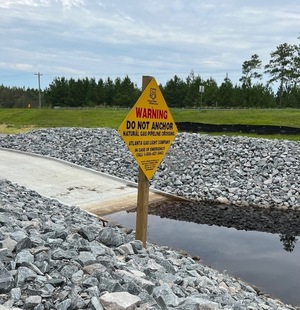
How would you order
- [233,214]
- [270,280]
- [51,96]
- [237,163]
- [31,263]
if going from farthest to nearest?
[51,96] → [237,163] → [233,214] → [270,280] → [31,263]

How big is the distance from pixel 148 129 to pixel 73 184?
6.70 m

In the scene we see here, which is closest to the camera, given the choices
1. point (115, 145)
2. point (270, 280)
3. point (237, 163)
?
point (270, 280)

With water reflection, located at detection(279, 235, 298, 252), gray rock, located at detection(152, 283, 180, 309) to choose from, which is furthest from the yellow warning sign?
water reflection, located at detection(279, 235, 298, 252)

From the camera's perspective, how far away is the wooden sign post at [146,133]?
4707 mm

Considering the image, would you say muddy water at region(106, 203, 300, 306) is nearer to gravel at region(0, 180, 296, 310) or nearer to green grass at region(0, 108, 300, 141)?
gravel at region(0, 180, 296, 310)

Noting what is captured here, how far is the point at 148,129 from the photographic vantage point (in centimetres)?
492

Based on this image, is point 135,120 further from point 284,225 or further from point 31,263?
point 284,225

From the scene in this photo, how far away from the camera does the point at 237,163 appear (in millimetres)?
13055

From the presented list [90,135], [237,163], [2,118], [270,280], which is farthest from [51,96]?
[270,280]

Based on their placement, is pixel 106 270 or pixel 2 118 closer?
pixel 106 270

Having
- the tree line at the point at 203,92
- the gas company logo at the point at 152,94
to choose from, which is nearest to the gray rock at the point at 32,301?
the gas company logo at the point at 152,94

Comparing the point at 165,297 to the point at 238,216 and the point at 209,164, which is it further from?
the point at 209,164

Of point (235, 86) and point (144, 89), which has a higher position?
point (235, 86)

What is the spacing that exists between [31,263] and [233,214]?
7291mm
